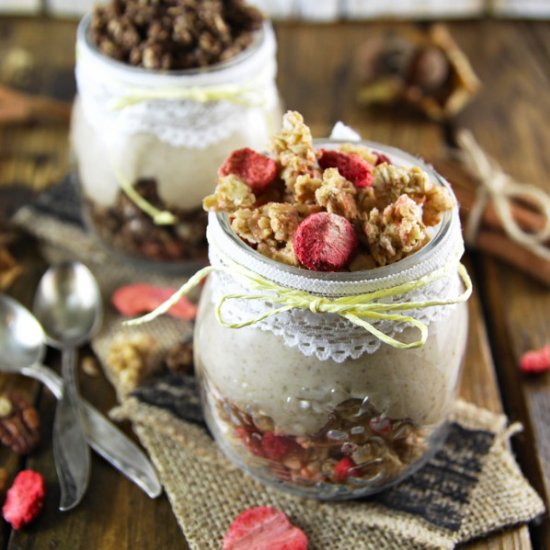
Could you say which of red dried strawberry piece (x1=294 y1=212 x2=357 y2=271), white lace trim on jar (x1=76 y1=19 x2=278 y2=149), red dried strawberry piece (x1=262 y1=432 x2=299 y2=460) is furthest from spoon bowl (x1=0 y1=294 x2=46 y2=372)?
red dried strawberry piece (x1=294 y1=212 x2=357 y2=271)

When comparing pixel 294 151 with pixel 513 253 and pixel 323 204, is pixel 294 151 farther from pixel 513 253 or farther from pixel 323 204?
pixel 513 253

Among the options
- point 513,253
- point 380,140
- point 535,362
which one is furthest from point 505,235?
point 380,140

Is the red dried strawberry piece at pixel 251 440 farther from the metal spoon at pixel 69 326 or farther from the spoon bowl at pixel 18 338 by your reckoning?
the spoon bowl at pixel 18 338

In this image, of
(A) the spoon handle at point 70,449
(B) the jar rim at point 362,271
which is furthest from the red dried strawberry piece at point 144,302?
(B) the jar rim at point 362,271

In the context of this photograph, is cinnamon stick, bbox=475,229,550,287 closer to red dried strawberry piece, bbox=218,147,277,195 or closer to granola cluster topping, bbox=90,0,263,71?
granola cluster topping, bbox=90,0,263,71

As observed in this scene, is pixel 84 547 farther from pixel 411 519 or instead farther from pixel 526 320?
pixel 526 320
